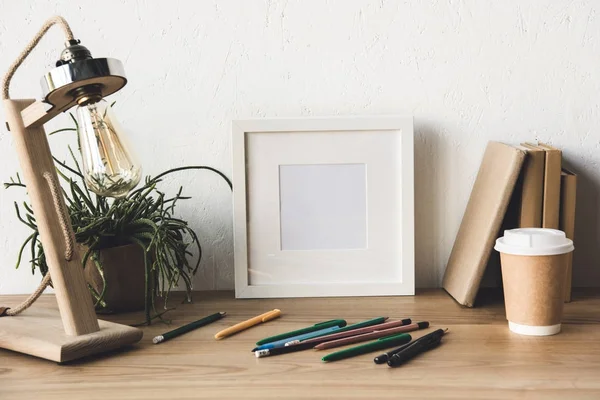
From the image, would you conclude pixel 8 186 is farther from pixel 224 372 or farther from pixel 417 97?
pixel 417 97

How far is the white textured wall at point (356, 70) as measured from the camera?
1055 millimetres

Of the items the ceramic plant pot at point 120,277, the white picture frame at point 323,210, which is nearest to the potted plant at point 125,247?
the ceramic plant pot at point 120,277

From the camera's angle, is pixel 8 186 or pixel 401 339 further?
pixel 8 186

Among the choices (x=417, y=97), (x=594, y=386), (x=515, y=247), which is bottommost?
(x=594, y=386)

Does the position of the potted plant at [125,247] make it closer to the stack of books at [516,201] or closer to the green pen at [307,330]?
the green pen at [307,330]

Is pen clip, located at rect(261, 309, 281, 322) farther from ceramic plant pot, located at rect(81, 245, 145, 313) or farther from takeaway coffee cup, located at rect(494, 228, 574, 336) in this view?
takeaway coffee cup, located at rect(494, 228, 574, 336)

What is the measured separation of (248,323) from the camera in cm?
90

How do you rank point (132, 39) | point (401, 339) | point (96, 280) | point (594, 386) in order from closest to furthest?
point (594, 386) → point (401, 339) → point (96, 280) → point (132, 39)

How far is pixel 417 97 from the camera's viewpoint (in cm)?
107

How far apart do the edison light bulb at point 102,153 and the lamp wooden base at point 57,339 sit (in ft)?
0.51

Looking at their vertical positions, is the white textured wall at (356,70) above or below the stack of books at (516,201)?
above

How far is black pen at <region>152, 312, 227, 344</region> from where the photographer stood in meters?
0.86

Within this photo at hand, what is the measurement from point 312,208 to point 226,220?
0.14m

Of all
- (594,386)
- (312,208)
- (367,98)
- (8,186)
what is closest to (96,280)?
(8,186)
